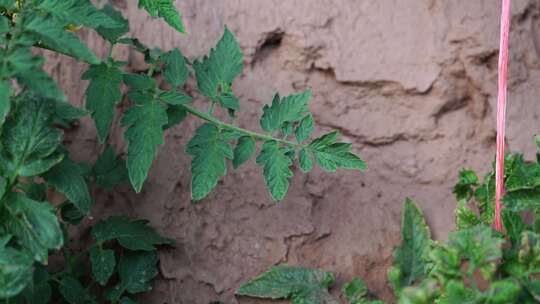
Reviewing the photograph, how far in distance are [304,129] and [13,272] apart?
696mm

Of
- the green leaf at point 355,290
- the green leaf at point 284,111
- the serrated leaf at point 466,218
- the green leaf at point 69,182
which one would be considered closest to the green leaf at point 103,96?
the green leaf at point 69,182

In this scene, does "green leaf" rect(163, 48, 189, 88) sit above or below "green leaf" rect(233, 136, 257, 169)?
above

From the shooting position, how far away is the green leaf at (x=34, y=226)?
1463mm

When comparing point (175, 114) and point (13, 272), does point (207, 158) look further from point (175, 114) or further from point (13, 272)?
point (13, 272)

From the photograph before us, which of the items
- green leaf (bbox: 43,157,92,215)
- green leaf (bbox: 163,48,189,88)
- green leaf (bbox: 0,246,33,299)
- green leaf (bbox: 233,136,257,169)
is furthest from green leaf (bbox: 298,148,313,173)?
green leaf (bbox: 0,246,33,299)

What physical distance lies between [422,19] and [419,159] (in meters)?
0.37

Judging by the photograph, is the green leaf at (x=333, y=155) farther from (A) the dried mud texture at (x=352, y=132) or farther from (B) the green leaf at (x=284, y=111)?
(A) the dried mud texture at (x=352, y=132)

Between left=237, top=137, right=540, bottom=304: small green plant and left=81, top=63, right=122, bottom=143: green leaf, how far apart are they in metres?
0.53

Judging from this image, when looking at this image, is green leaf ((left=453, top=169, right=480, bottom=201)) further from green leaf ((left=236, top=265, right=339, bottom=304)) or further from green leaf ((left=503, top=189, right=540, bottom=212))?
green leaf ((left=236, top=265, right=339, bottom=304))

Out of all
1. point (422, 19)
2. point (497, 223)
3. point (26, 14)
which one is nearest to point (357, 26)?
point (422, 19)

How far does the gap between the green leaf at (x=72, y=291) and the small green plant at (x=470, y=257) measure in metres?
0.37

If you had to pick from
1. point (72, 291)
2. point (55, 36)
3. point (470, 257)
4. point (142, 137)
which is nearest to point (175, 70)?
point (142, 137)

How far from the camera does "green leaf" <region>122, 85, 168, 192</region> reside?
167 cm

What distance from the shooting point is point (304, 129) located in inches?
69.1
